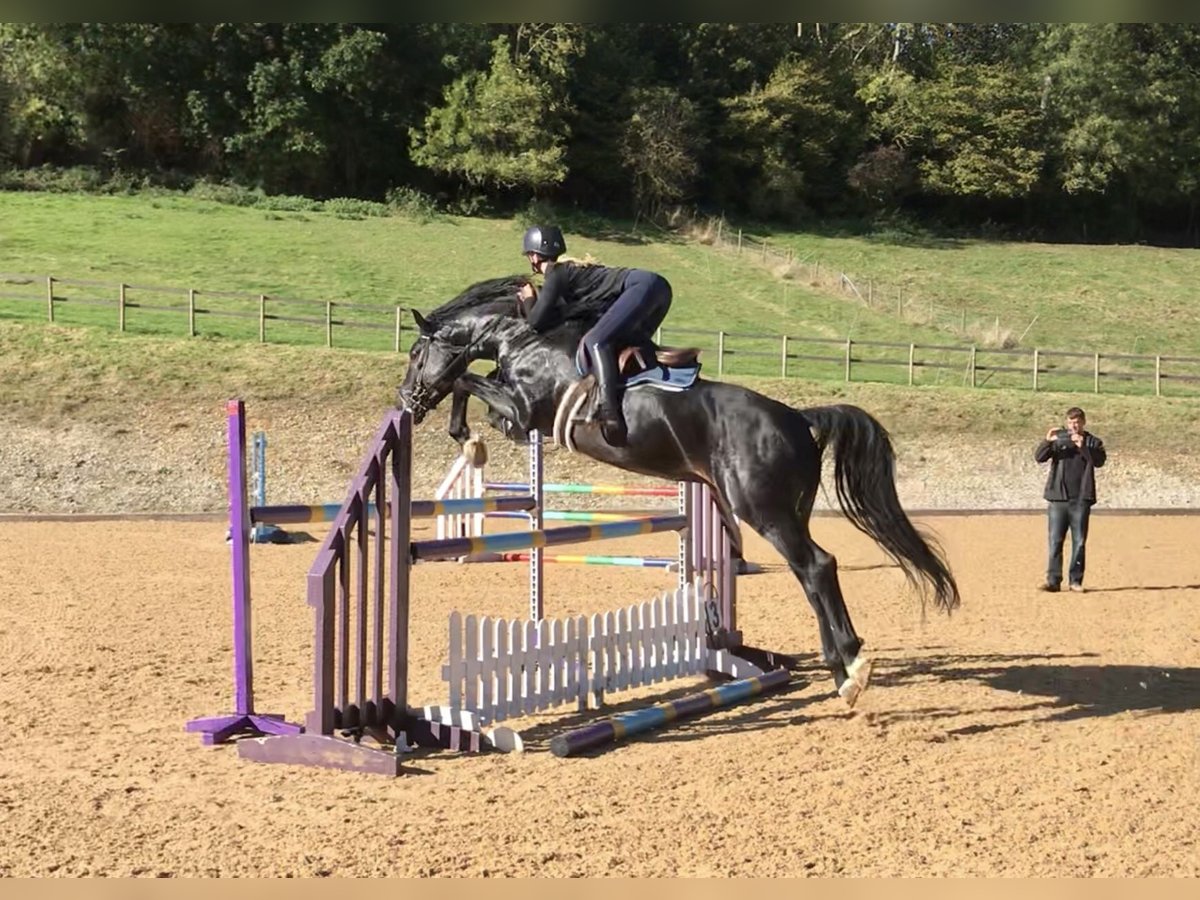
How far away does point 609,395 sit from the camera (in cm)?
696

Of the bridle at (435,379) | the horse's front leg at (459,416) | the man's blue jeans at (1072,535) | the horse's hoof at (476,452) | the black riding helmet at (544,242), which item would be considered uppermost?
the black riding helmet at (544,242)

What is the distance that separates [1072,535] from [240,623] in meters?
8.96

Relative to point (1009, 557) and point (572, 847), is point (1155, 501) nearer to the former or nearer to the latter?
point (1009, 557)

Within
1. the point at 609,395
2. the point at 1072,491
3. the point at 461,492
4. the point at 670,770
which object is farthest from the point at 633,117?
the point at 670,770

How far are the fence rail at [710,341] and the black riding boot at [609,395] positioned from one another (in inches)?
812

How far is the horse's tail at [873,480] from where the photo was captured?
723 centimetres

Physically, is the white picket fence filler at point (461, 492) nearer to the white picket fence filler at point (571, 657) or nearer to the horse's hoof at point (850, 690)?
the white picket fence filler at point (571, 657)

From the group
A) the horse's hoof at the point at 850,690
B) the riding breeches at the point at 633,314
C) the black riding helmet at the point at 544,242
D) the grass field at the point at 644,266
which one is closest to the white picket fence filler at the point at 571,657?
the horse's hoof at the point at 850,690

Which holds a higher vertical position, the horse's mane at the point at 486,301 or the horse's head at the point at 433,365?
the horse's mane at the point at 486,301

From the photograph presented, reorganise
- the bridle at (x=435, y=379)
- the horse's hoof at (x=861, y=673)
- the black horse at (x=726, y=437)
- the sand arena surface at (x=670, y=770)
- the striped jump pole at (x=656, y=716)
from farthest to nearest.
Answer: the bridle at (x=435, y=379) < the black horse at (x=726, y=437) < the horse's hoof at (x=861, y=673) < the striped jump pole at (x=656, y=716) < the sand arena surface at (x=670, y=770)

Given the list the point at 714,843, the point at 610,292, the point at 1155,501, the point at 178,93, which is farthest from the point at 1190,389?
the point at 178,93

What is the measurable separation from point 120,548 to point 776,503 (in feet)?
33.0

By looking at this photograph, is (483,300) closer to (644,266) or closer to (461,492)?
(461,492)

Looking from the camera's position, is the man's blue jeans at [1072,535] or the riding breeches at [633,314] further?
the man's blue jeans at [1072,535]
